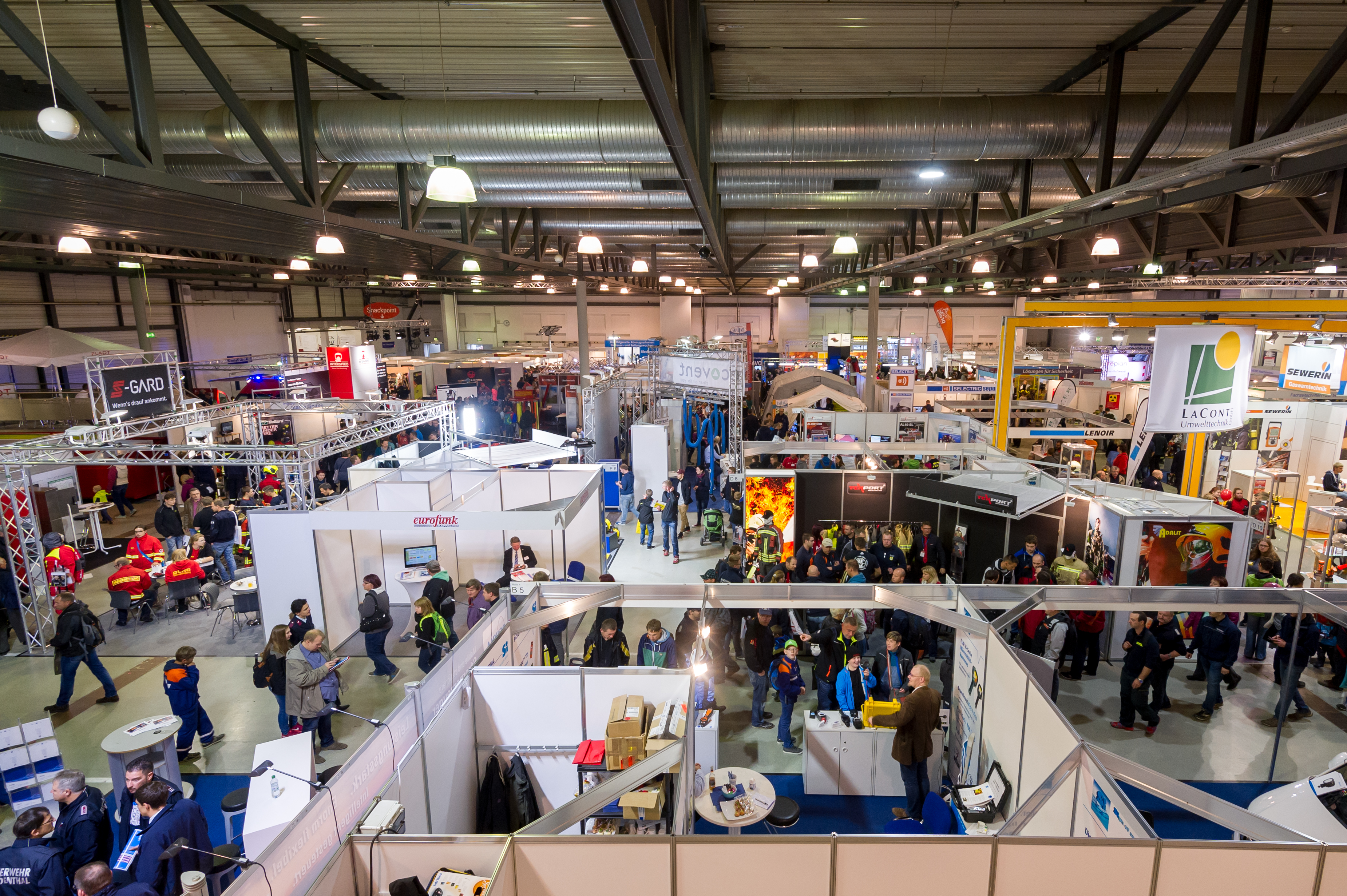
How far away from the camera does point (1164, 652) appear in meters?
6.28

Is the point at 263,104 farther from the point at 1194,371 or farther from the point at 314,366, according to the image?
Answer: the point at 314,366

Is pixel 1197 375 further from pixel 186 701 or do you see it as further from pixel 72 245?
pixel 72 245

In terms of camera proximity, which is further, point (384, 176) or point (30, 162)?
point (384, 176)

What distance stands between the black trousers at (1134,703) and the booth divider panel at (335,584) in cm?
783

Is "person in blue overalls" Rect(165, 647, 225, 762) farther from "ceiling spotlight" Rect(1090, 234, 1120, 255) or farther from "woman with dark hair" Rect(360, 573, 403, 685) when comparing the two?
"ceiling spotlight" Rect(1090, 234, 1120, 255)

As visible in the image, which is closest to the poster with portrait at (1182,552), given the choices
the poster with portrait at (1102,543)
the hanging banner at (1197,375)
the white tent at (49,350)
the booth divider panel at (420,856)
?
the poster with portrait at (1102,543)

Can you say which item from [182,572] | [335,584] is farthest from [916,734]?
[182,572]

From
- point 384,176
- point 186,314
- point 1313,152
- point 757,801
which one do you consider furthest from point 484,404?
point 1313,152

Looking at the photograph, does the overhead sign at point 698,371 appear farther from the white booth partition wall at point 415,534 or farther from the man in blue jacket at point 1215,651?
the man in blue jacket at point 1215,651

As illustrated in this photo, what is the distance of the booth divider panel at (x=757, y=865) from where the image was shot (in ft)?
9.89

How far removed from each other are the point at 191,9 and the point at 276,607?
6036 millimetres

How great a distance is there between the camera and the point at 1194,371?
7270 mm

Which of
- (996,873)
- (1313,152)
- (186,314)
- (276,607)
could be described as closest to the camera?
(996,873)

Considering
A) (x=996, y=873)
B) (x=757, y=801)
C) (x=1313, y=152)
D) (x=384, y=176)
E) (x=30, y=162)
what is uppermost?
(x=384, y=176)
